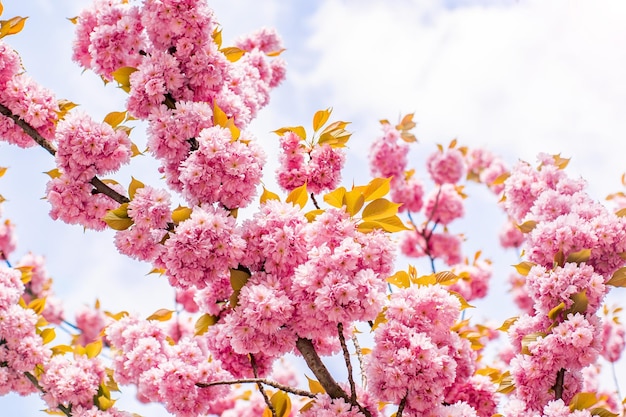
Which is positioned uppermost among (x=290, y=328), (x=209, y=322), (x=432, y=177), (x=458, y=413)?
(x=432, y=177)

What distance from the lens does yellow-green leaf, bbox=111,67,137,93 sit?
2.75 metres

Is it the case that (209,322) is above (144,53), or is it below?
below

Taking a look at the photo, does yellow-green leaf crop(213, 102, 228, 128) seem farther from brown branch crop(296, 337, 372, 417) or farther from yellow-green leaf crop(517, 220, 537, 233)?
yellow-green leaf crop(517, 220, 537, 233)

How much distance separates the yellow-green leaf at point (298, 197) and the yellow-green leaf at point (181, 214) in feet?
1.33

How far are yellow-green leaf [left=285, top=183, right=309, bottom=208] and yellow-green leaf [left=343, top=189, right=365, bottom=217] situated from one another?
0.19m

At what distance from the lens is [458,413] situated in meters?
2.28

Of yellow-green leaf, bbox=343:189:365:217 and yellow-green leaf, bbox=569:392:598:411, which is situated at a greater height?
yellow-green leaf, bbox=343:189:365:217

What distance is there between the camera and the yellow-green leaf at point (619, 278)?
9.39 ft

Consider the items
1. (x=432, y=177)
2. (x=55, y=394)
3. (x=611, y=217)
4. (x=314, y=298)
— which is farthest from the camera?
(x=432, y=177)

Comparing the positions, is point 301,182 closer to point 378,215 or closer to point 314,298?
point 378,215

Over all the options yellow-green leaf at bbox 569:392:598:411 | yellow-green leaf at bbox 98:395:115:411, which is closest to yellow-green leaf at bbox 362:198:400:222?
yellow-green leaf at bbox 569:392:598:411

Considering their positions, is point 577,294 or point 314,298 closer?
point 314,298

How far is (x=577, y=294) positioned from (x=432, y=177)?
3.94 m

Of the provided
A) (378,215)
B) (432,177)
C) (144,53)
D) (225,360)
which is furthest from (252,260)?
(432,177)
